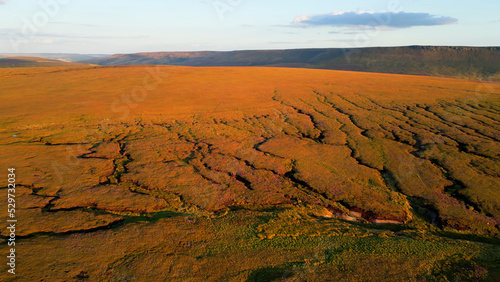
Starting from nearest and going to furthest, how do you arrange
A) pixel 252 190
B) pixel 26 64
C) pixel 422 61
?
pixel 252 190 < pixel 26 64 < pixel 422 61

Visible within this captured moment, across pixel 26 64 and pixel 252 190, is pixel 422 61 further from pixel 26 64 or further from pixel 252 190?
pixel 26 64

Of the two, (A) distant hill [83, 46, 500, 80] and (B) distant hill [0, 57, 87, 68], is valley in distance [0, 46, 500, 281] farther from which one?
(B) distant hill [0, 57, 87, 68]

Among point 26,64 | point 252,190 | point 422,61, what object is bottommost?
point 252,190

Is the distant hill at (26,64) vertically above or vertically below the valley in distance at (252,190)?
above

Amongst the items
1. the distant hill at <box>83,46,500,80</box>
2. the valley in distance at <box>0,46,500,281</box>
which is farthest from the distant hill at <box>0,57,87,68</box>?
the distant hill at <box>83,46,500,80</box>

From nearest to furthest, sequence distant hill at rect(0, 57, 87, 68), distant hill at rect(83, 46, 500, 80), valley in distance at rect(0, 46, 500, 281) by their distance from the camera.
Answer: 1. valley in distance at rect(0, 46, 500, 281)
2. distant hill at rect(0, 57, 87, 68)
3. distant hill at rect(83, 46, 500, 80)

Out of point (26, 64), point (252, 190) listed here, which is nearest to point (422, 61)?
point (252, 190)

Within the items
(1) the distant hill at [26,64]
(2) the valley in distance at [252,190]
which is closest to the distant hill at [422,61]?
(2) the valley in distance at [252,190]

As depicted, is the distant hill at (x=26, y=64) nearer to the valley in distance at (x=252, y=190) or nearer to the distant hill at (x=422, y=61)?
the valley in distance at (x=252, y=190)

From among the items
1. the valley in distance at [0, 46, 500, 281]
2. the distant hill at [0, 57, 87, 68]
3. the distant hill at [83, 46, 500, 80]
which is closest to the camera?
the valley in distance at [0, 46, 500, 281]
